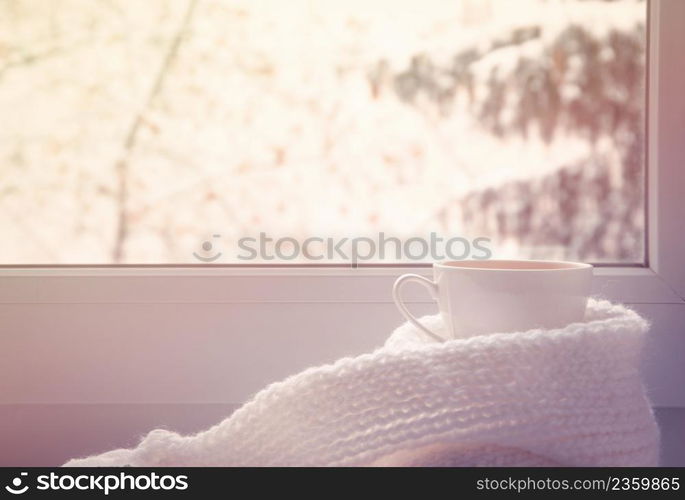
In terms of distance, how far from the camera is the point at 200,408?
80 centimetres

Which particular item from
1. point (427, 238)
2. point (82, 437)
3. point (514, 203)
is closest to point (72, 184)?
point (82, 437)

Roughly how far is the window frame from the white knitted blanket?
36 cm

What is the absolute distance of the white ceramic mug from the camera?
46 centimetres

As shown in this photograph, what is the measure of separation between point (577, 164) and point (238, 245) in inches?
18.3

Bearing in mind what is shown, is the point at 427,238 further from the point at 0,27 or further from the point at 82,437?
the point at 0,27

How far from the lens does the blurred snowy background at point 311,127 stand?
2.75 feet

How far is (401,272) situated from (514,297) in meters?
0.36

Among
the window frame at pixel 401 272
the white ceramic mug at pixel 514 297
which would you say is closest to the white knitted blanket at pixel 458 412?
the white ceramic mug at pixel 514 297

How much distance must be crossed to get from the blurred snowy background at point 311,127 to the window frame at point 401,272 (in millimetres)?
41

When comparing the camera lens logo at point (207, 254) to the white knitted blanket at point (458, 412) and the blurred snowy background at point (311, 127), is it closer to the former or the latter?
the blurred snowy background at point (311, 127)

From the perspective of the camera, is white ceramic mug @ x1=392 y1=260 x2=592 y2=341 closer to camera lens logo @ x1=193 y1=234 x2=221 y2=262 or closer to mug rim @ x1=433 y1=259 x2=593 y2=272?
Result: mug rim @ x1=433 y1=259 x2=593 y2=272

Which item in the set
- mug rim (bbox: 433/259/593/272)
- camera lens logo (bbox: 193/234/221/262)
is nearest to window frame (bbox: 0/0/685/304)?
camera lens logo (bbox: 193/234/221/262)

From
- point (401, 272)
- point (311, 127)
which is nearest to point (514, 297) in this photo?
point (401, 272)
